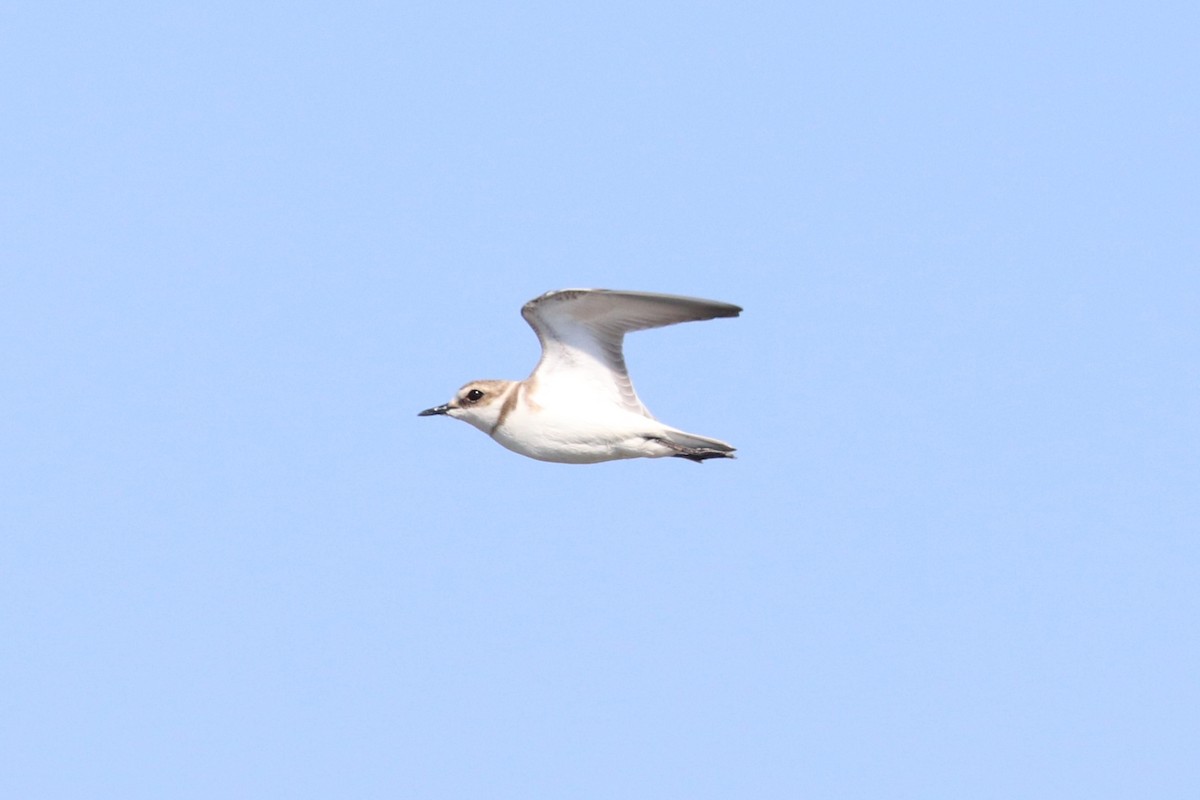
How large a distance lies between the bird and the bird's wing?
0.01m

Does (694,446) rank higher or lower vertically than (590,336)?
lower

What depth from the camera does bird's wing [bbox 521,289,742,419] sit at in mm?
17906

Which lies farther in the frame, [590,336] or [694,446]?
[694,446]

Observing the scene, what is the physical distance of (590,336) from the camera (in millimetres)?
18656

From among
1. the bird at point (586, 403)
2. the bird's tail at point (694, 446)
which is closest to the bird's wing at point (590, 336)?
the bird at point (586, 403)

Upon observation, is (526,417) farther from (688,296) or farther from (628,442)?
(688,296)

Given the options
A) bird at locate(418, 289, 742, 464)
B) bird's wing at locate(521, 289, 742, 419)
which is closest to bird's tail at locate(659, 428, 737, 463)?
bird at locate(418, 289, 742, 464)

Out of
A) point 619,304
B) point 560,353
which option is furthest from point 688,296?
point 560,353

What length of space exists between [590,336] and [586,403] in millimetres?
813

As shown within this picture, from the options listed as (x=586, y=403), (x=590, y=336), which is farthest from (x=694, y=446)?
(x=590, y=336)

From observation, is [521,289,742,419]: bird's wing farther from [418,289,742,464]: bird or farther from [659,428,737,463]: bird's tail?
[659,428,737,463]: bird's tail

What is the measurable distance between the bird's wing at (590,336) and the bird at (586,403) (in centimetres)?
1

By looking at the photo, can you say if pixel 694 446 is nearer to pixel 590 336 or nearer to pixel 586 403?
pixel 586 403

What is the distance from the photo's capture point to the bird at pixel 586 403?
18.5 meters
